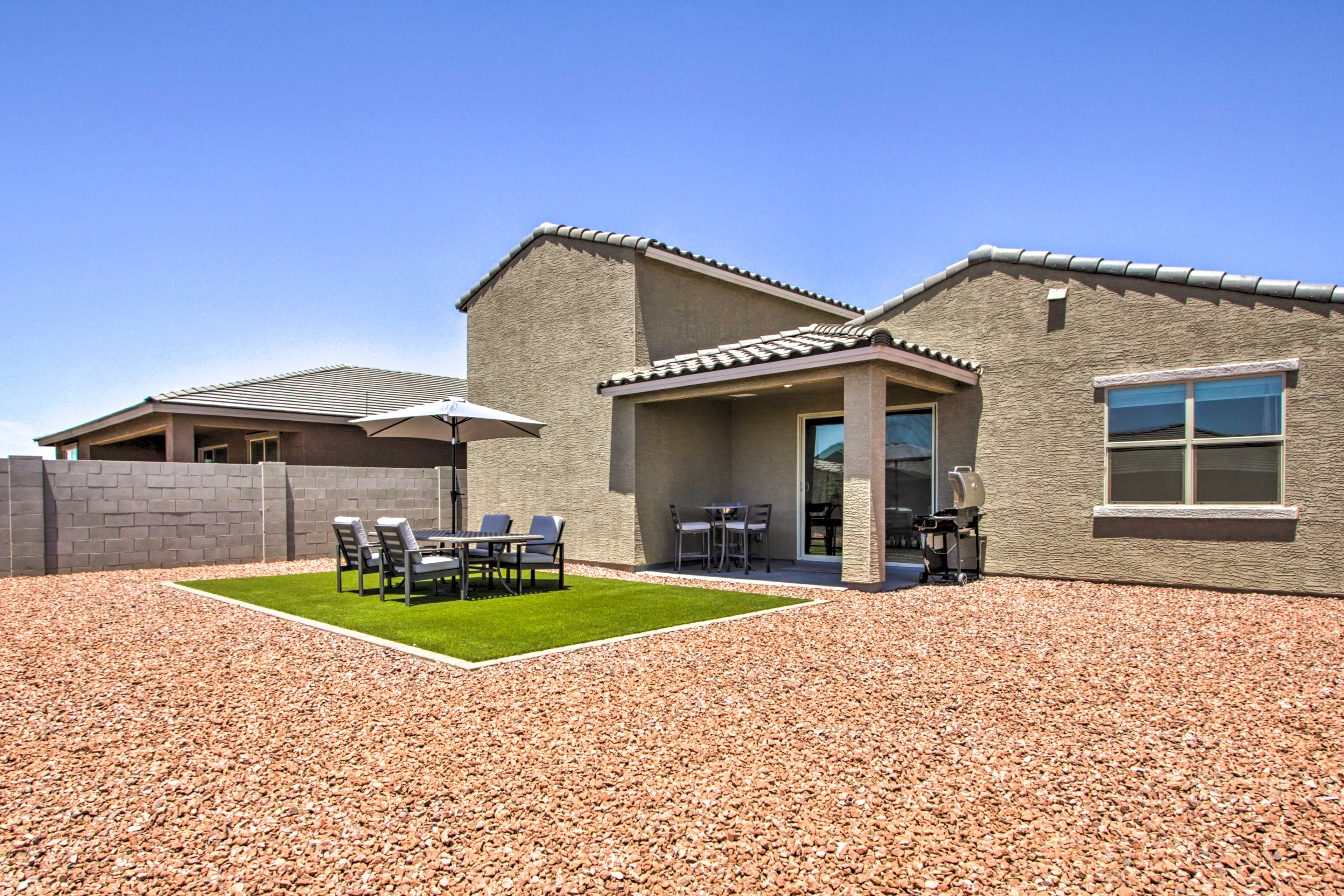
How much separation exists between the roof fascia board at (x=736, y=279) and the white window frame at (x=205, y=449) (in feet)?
54.5

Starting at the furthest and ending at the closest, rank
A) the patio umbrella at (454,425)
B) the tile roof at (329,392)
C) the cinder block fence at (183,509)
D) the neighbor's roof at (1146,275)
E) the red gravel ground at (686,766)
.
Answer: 1. the tile roof at (329,392)
2. the cinder block fence at (183,509)
3. the patio umbrella at (454,425)
4. the neighbor's roof at (1146,275)
5. the red gravel ground at (686,766)

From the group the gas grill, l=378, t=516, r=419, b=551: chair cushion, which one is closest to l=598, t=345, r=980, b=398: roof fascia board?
the gas grill

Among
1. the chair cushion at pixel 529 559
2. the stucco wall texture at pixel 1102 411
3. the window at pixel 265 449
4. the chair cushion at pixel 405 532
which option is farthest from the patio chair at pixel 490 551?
the window at pixel 265 449

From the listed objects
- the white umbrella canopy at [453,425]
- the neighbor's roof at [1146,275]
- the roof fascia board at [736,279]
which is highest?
the roof fascia board at [736,279]

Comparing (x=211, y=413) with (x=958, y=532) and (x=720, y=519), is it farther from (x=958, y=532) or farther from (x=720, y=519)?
(x=958, y=532)

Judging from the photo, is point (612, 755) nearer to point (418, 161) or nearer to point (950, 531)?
point (950, 531)

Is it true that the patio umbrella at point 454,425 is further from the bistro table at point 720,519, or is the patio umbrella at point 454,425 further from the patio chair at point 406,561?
the bistro table at point 720,519

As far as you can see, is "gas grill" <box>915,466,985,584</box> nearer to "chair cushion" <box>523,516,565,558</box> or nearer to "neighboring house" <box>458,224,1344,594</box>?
"neighboring house" <box>458,224,1344,594</box>

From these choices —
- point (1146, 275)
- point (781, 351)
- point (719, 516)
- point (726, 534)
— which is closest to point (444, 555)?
point (726, 534)

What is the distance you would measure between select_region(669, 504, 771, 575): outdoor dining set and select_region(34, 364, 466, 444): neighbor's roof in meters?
10.6

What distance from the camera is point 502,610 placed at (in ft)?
29.6

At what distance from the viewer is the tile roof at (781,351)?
403 inches

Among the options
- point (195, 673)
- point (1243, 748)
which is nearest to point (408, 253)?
point (195, 673)

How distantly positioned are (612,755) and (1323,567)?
990 cm
